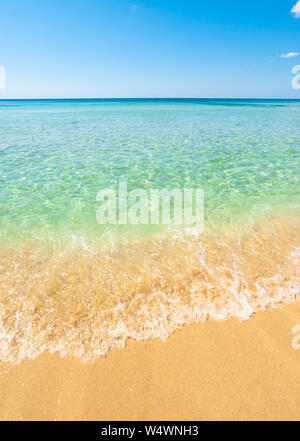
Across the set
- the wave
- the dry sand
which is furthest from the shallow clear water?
the dry sand

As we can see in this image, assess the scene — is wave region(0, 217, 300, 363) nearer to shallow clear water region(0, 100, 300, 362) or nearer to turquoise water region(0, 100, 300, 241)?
shallow clear water region(0, 100, 300, 362)

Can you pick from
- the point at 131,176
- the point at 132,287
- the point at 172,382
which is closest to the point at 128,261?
the point at 132,287

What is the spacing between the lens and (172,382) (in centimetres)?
295

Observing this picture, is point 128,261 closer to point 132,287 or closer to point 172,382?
point 132,287

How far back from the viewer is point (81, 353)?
128 inches

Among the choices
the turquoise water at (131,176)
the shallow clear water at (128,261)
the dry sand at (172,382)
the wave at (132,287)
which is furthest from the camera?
the turquoise water at (131,176)

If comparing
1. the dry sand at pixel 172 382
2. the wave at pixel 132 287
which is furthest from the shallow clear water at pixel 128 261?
the dry sand at pixel 172 382

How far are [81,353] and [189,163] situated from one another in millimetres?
10484

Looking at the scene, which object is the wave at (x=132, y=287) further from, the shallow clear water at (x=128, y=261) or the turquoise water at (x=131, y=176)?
the turquoise water at (x=131, y=176)

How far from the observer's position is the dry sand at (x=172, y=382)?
2.69 metres

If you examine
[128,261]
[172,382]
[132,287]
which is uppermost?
[128,261]

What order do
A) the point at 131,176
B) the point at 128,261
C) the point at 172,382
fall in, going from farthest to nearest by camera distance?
the point at 131,176
the point at 128,261
the point at 172,382

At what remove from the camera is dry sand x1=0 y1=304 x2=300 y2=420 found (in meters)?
2.69
